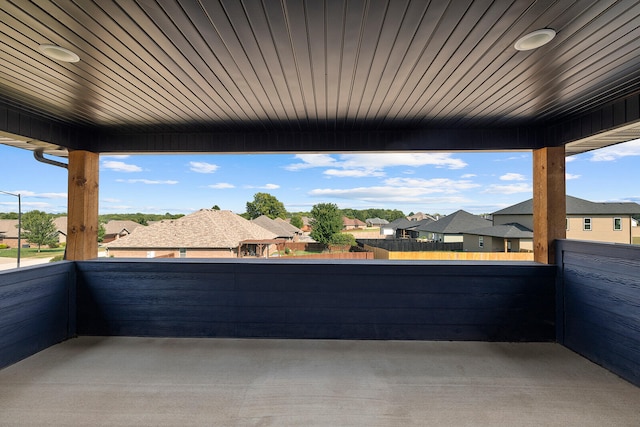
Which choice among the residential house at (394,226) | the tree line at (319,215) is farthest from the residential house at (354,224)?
the residential house at (394,226)

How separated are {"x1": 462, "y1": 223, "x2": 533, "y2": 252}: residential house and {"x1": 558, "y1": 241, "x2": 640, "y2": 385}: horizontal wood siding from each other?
6.90 metres

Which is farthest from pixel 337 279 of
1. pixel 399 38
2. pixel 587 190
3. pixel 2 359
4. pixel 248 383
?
pixel 587 190

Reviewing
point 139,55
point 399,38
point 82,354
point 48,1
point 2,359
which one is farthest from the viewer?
point 82,354

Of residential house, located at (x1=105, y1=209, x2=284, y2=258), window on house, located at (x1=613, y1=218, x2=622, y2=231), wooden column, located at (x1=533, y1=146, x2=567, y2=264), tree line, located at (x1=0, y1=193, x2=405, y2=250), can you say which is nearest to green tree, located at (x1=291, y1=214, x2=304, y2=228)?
tree line, located at (x1=0, y1=193, x2=405, y2=250)

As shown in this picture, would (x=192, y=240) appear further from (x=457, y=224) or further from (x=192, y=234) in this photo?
(x=457, y=224)

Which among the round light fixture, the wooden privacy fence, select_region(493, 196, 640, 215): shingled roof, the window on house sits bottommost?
the wooden privacy fence

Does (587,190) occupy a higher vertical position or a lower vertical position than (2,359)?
higher

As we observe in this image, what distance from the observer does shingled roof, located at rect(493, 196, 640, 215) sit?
10891 mm

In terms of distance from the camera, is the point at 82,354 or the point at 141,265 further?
the point at 141,265

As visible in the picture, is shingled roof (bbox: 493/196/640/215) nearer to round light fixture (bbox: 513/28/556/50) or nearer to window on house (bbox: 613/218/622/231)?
window on house (bbox: 613/218/622/231)

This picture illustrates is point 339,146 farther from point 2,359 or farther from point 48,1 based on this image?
point 2,359

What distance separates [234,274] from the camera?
320 cm

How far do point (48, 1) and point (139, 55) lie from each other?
1.50ft

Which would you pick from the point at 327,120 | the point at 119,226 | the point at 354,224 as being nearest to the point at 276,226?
the point at 119,226
